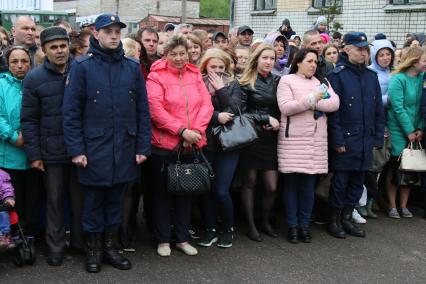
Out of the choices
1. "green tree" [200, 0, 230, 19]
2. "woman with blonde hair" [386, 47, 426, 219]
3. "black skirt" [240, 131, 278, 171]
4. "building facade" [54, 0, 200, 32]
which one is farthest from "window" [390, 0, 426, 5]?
"green tree" [200, 0, 230, 19]

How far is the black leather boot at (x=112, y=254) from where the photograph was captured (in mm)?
4598

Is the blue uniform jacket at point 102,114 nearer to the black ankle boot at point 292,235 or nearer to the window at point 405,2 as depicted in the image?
the black ankle boot at point 292,235

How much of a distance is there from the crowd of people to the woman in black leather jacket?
0.04 feet

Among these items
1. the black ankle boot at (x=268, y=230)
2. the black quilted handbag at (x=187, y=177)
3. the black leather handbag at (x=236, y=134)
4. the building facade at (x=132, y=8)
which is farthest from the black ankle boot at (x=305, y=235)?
the building facade at (x=132, y=8)

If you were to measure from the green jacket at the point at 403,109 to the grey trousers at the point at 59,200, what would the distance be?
363 centimetres

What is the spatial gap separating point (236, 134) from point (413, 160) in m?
2.43

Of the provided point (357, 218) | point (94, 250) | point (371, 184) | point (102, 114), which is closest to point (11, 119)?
point (102, 114)

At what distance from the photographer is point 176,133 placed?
4.59 meters

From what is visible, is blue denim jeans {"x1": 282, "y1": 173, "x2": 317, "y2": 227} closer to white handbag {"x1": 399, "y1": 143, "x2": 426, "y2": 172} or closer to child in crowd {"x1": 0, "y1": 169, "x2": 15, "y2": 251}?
white handbag {"x1": 399, "y1": 143, "x2": 426, "y2": 172}

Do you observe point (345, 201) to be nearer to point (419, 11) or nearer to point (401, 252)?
point (401, 252)

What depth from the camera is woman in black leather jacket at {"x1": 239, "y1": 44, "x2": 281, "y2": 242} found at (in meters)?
5.23

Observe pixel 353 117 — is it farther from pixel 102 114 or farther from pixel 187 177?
pixel 102 114

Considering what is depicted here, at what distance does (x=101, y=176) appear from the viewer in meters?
4.36

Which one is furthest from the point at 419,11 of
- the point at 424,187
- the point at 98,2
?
the point at 98,2
